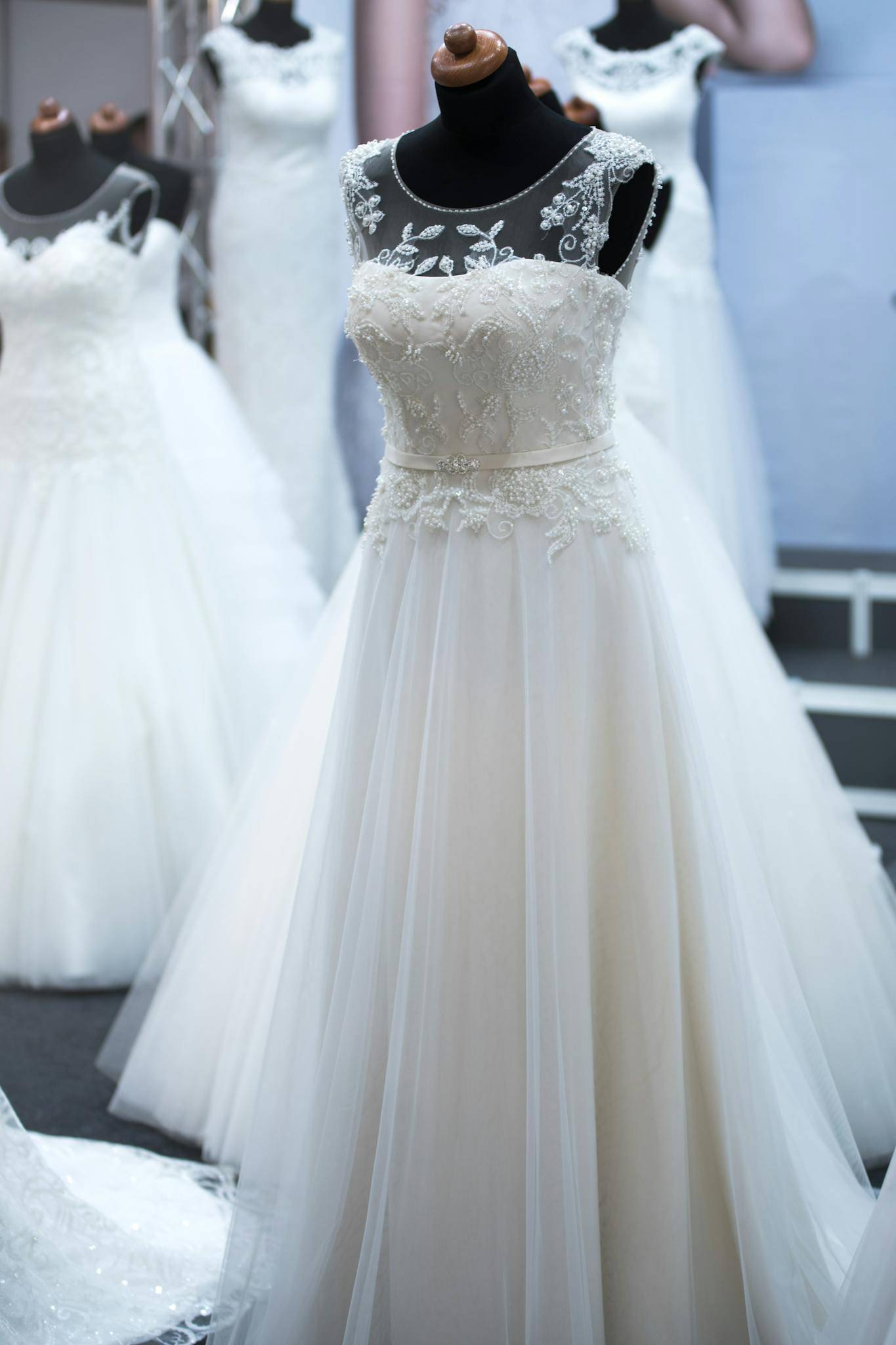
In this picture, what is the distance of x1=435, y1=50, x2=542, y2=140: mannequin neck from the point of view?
188 cm

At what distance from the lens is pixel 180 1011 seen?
9.21 ft

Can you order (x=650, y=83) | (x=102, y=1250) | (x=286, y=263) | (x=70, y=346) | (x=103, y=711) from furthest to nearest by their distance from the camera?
(x=286, y=263) → (x=650, y=83) → (x=70, y=346) → (x=103, y=711) → (x=102, y=1250)

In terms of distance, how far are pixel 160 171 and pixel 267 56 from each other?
1.06m

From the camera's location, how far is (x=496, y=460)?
188 centimetres

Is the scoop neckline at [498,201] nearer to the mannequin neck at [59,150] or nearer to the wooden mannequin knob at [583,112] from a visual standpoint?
the wooden mannequin knob at [583,112]

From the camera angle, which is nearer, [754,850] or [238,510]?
[754,850]

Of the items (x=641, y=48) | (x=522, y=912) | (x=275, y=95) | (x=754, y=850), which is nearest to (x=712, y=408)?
(x=641, y=48)

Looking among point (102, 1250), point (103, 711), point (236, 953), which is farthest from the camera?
point (103, 711)

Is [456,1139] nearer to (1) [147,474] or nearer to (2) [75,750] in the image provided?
(2) [75,750]

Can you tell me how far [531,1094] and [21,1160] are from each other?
3.10ft

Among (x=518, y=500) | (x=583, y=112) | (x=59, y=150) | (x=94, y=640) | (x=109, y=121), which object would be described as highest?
(x=109, y=121)

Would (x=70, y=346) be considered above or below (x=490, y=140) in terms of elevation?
below

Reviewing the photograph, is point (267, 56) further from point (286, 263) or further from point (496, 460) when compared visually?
point (496, 460)

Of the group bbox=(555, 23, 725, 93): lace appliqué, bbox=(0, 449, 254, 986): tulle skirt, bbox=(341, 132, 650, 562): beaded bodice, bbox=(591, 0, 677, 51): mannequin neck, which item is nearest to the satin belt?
bbox=(341, 132, 650, 562): beaded bodice
